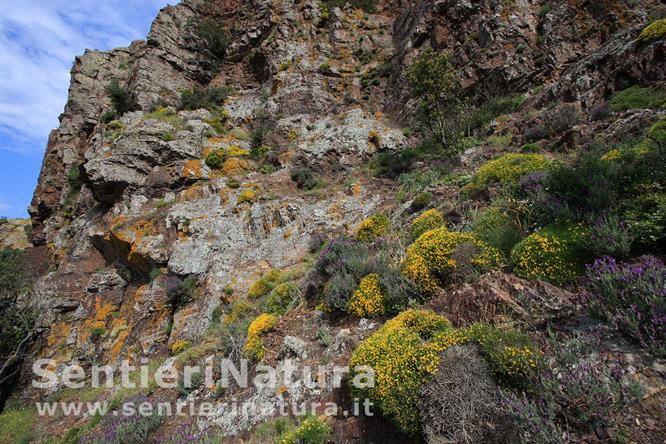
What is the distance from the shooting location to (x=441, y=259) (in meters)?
4.74

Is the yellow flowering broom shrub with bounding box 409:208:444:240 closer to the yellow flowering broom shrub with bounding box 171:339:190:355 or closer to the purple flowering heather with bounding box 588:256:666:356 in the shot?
the purple flowering heather with bounding box 588:256:666:356

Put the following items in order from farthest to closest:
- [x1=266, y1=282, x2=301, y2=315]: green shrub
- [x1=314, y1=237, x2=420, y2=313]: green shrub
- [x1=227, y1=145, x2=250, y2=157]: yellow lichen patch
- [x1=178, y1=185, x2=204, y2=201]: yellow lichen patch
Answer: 1. [x1=227, y1=145, x2=250, y2=157]: yellow lichen patch
2. [x1=178, y1=185, x2=204, y2=201]: yellow lichen patch
3. [x1=266, y1=282, x2=301, y2=315]: green shrub
4. [x1=314, y1=237, x2=420, y2=313]: green shrub

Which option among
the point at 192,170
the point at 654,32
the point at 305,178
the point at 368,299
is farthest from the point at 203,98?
the point at 654,32

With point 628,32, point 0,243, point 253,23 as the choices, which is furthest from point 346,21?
point 0,243

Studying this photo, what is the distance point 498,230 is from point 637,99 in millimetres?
7302

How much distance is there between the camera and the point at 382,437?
132 inches

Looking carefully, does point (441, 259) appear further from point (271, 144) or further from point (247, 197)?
point (271, 144)

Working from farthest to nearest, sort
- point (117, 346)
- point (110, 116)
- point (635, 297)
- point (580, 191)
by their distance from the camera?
point (110, 116) < point (117, 346) < point (580, 191) < point (635, 297)

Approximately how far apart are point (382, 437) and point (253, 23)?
33.0 meters

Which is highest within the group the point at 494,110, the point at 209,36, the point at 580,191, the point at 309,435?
the point at 209,36

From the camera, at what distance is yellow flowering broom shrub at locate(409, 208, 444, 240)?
21.3 ft

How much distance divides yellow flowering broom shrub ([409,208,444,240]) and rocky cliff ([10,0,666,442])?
1.47ft

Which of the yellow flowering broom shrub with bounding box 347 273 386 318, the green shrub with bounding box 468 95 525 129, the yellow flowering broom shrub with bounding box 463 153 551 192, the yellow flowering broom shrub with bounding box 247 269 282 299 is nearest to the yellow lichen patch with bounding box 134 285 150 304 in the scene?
the yellow flowering broom shrub with bounding box 247 269 282 299

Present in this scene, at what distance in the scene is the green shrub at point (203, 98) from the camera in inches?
890
